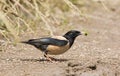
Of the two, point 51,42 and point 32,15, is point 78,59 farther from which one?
point 32,15

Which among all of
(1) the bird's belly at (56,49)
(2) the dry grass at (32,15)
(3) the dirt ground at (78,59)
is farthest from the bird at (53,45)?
(2) the dry grass at (32,15)

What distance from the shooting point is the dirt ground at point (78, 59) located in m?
6.91

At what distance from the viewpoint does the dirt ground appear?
6914mm

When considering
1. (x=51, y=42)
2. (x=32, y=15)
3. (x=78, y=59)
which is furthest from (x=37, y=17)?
(x=51, y=42)

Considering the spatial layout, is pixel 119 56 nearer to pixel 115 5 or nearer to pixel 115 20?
pixel 115 20

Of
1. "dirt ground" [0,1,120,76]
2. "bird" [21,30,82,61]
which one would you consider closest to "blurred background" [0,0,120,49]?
"dirt ground" [0,1,120,76]

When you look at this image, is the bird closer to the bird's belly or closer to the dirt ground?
the bird's belly

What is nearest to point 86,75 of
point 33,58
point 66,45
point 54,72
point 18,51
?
point 54,72

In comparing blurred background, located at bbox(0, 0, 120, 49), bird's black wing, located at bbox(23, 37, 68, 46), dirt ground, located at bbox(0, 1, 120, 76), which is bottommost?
dirt ground, located at bbox(0, 1, 120, 76)

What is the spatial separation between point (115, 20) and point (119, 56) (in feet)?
18.3

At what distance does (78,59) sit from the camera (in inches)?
315

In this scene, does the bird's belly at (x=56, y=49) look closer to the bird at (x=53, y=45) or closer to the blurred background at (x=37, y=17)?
the bird at (x=53, y=45)

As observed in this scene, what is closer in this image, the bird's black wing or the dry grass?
the bird's black wing

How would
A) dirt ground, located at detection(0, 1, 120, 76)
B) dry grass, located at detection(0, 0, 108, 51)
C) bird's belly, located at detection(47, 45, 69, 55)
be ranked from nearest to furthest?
dirt ground, located at detection(0, 1, 120, 76)
bird's belly, located at detection(47, 45, 69, 55)
dry grass, located at detection(0, 0, 108, 51)
